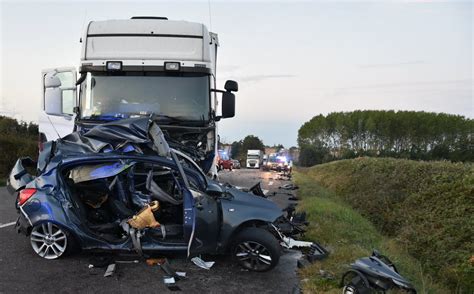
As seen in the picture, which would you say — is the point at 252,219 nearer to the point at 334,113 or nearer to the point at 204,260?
the point at 204,260

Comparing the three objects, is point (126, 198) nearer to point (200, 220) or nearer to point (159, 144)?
point (159, 144)

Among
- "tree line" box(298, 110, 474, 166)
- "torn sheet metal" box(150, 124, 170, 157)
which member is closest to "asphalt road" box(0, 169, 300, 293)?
"torn sheet metal" box(150, 124, 170, 157)

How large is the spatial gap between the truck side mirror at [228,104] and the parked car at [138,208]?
253 cm

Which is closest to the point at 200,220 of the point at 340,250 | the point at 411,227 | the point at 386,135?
the point at 340,250

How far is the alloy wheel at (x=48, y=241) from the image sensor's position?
18.2ft

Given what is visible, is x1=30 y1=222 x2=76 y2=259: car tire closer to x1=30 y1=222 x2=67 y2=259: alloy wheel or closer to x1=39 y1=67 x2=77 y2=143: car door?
x1=30 y1=222 x2=67 y2=259: alloy wheel

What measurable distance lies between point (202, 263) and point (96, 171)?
74.6 inches

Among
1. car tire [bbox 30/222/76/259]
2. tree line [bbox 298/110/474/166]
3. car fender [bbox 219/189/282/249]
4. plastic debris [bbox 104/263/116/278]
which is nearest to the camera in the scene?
plastic debris [bbox 104/263/116/278]

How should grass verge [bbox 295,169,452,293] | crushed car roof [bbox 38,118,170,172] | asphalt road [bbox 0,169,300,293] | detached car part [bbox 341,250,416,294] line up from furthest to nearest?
crushed car roof [bbox 38,118,170,172], grass verge [bbox 295,169,452,293], asphalt road [bbox 0,169,300,293], detached car part [bbox 341,250,416,294]

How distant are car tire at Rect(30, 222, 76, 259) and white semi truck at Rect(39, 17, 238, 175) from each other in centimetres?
235

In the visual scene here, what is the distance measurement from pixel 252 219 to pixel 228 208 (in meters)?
0.34

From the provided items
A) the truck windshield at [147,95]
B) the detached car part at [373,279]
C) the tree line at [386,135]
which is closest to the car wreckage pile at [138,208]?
the detached car part at [373,279]

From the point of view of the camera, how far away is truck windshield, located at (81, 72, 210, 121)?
7.68m

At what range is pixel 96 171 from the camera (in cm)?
560
